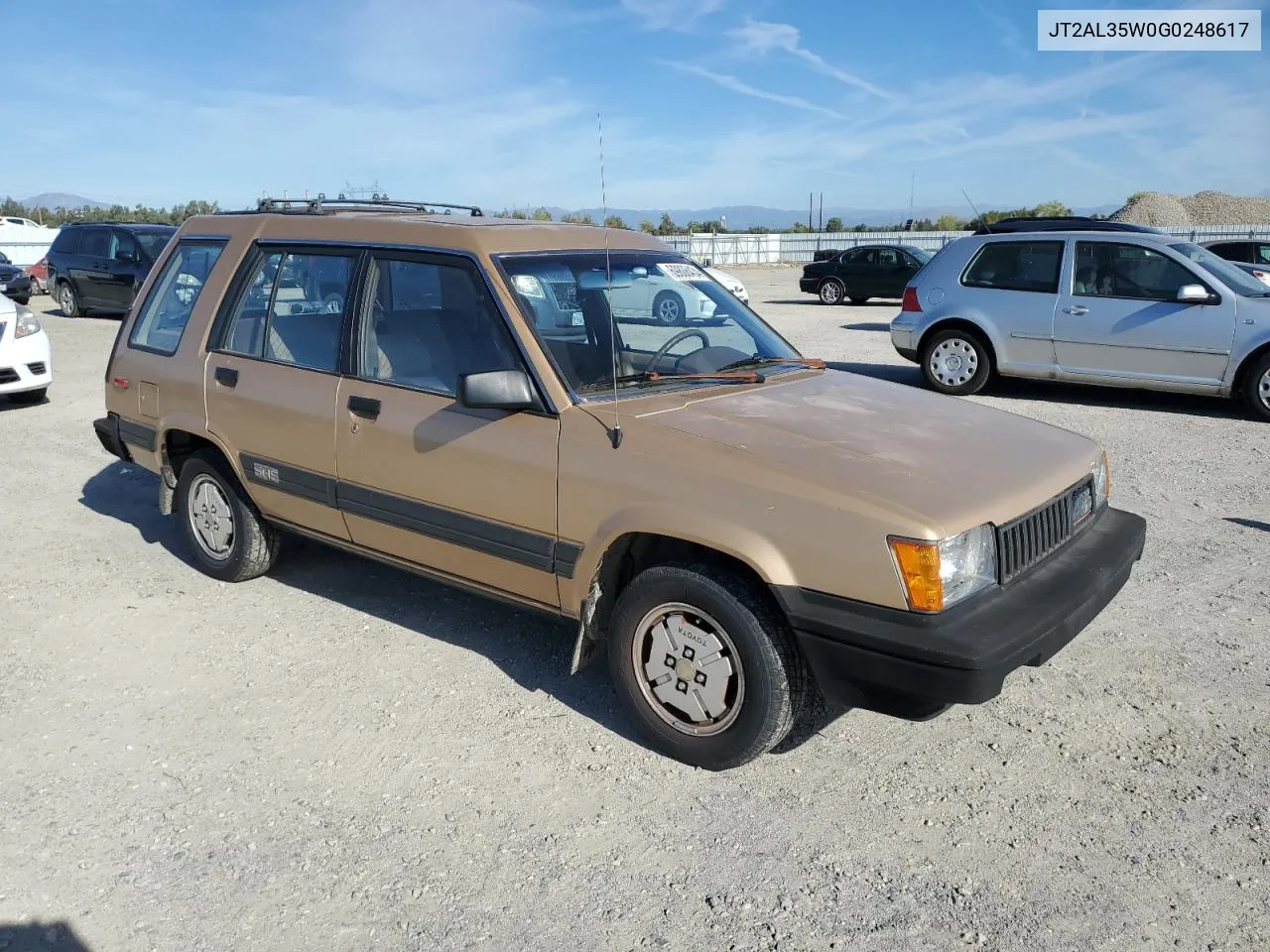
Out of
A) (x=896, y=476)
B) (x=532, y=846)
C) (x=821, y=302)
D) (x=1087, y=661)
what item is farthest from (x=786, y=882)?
(x=821, y=302)

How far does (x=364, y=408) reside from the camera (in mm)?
4230

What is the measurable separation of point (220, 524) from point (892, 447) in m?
3.51

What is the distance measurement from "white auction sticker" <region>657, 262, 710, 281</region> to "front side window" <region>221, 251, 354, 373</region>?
1.37 meters

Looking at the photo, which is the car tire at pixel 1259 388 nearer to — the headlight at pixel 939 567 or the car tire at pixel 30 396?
the headlight at pixel 939 567

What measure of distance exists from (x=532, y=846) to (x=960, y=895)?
4.08 feet

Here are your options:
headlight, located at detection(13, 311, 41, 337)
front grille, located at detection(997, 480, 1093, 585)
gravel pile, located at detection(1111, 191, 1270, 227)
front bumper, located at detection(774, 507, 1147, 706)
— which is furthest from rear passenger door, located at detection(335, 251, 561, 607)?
gravel pile, located at detection(1111, 191, 1270, 227)

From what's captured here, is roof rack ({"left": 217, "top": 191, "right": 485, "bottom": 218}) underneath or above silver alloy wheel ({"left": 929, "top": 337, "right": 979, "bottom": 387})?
above

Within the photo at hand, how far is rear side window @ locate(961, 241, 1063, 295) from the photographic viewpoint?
10023mm

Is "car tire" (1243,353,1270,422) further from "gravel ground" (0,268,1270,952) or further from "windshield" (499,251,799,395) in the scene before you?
"windshield" (499,251,799,395)

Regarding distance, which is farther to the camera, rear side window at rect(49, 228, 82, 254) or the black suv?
rear side window at rect(49, 228, 82, 254)

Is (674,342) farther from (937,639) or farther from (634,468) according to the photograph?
(937,639)

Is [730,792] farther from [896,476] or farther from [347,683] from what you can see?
[347,683]

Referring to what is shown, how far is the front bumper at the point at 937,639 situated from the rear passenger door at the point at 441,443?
1066 mm

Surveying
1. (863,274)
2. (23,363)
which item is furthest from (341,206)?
(863,274)
